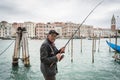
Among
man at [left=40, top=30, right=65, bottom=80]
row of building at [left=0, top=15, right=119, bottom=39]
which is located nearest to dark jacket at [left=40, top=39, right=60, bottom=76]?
man at [left=40, top=30, right=65, bottom=80]

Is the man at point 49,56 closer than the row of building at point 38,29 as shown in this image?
Yes

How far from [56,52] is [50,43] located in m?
0.29

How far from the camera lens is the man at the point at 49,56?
4.62 metres

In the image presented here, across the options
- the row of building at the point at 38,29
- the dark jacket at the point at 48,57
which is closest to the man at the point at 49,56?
the dark jacket at the point at 48,57

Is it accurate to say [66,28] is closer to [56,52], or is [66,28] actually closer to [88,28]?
[88,28]

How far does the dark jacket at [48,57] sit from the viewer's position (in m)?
4.62

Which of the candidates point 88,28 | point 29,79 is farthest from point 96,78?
point 88,28

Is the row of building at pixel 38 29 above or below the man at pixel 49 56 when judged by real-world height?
above

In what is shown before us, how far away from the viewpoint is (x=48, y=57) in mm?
4645

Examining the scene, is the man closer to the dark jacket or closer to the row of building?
the dark jacket

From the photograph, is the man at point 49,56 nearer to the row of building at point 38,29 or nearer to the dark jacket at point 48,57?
the dark jacket at point 48,57

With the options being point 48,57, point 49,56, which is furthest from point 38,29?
point 48,57

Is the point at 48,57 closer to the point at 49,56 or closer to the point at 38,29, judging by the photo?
the point at 49,56

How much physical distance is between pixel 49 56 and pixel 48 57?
11cm
